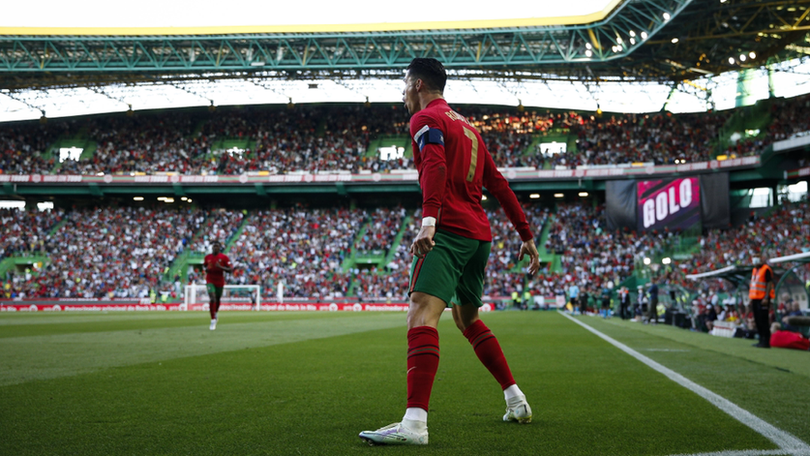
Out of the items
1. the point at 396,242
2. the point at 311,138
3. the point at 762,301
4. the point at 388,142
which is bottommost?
the point at 762,301

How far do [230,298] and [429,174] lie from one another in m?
36.2

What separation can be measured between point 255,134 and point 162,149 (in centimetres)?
685

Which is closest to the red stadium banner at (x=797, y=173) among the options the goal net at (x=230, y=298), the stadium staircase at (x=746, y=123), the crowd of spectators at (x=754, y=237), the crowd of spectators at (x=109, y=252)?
the crowd of spectators at (x=754, y=237)

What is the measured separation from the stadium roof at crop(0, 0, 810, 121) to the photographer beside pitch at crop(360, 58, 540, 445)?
29.1 meters

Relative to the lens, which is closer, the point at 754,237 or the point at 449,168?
the point at 449,168

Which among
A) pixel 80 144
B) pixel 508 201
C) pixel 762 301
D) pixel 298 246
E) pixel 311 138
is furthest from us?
pixel 80 144

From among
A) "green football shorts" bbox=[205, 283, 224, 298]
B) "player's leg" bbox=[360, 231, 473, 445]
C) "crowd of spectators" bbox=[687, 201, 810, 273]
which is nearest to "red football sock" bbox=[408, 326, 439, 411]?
"player's leg" bbox=[360, 231, 473, 445]

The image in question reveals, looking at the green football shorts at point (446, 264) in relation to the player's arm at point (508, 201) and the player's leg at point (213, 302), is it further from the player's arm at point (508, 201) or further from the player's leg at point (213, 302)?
the player's leg at point (213, 302)

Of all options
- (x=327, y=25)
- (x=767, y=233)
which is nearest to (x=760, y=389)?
(x=767, y=233)

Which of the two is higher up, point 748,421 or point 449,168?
point 449,168

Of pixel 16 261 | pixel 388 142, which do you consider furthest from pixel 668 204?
pixel 16 261

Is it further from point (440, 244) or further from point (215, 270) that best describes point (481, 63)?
point (440, 244)

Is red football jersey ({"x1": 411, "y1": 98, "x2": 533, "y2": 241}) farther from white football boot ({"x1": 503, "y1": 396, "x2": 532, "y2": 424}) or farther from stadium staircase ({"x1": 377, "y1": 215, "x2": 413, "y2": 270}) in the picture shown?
stadium staircase ({"x1": 377, "y1": 215, "x2": 413, "y2": 270})

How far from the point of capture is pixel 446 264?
12.2 feet
